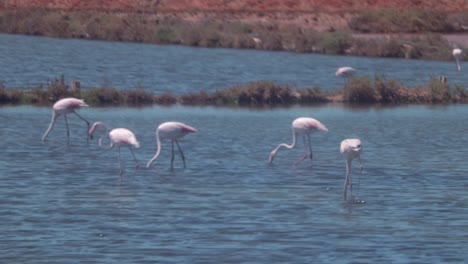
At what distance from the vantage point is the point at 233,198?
15531mm

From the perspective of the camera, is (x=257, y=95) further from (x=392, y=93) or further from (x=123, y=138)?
(x=123, y=138)

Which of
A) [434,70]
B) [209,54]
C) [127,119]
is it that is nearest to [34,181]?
[127,119]

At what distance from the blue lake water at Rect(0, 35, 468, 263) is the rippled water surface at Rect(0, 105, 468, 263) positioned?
0.02m

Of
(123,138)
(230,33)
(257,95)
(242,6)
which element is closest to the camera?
(123,138)

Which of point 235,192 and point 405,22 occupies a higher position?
point 405,22

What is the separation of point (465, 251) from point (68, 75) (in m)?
26.6

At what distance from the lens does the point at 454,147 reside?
2219 cm

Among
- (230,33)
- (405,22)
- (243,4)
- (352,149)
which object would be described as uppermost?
(243,4)

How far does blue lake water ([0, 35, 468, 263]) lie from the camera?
39.8 ft

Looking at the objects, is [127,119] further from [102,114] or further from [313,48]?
[313,48]

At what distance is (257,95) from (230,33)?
2576cm

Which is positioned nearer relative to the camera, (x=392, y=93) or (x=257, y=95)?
(x=257, y=95)

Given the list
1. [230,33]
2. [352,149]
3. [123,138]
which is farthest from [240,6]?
[352,149]

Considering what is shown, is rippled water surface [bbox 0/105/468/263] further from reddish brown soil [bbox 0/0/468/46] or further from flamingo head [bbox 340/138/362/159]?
reddish brown soil [bbox 0/0/468/46]
